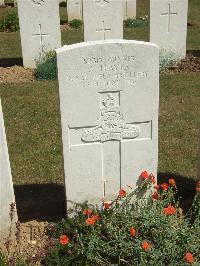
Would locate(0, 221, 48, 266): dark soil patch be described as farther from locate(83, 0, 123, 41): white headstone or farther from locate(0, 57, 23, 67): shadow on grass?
locate(0, 57, 23, 67): shadow on grass

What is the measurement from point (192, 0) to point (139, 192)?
1751cm

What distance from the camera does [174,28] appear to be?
10336mm

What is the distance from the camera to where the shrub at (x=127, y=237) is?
359cm

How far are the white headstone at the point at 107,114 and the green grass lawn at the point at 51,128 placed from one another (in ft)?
4.40

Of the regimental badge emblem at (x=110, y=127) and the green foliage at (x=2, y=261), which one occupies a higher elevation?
the regimental badge emblem at (x=110, y=127)

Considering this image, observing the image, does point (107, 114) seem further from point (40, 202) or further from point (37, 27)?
point (37, 27)

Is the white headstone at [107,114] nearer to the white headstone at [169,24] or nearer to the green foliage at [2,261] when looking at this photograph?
the green foliage at [2,261]

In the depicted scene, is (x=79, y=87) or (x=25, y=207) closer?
(x=79, y=87)

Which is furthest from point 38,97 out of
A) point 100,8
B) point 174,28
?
point 174,28

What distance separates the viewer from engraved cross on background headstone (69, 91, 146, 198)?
400cm

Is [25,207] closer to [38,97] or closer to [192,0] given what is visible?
[38,97]

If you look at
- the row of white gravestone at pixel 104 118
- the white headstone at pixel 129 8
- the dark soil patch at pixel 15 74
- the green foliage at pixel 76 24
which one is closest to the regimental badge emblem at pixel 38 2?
the dark soil patch at pixel 15 74

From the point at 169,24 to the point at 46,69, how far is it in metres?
3.21

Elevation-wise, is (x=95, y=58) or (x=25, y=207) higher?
(x=95, y=58)
